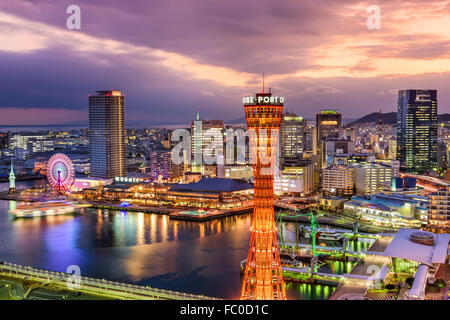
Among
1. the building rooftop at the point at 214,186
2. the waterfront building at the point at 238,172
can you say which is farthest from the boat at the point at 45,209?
the waterfront building at the point at 238,172

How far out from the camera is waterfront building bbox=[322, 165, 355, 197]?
21.0m

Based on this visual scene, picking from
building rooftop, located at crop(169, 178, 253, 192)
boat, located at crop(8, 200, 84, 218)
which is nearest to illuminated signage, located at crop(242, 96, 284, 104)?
building rooftop, located at crop(169, 178, 253, 192)

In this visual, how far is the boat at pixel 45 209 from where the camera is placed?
17531 mm

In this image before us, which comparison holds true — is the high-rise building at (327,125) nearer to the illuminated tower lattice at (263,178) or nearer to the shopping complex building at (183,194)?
the shopping complex building at (183,194)

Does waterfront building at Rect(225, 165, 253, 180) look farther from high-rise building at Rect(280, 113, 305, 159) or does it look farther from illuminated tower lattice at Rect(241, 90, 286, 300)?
illuminated tower lattice at Rect(241, 90, 286, 300)

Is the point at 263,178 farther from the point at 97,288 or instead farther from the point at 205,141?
the point at 205,141

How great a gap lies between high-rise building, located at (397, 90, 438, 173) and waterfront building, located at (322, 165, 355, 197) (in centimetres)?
Result: 1306

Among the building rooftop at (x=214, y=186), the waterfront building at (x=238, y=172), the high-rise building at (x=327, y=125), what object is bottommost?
the building rooftop at (x=214, y=186)

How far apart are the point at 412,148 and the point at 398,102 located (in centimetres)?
431

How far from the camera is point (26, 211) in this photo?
17578mm

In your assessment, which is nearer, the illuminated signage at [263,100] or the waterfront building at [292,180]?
the illuminated signage at [263,100]

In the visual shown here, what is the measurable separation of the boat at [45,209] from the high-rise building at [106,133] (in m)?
8.25

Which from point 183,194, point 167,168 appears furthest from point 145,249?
point 167,168
